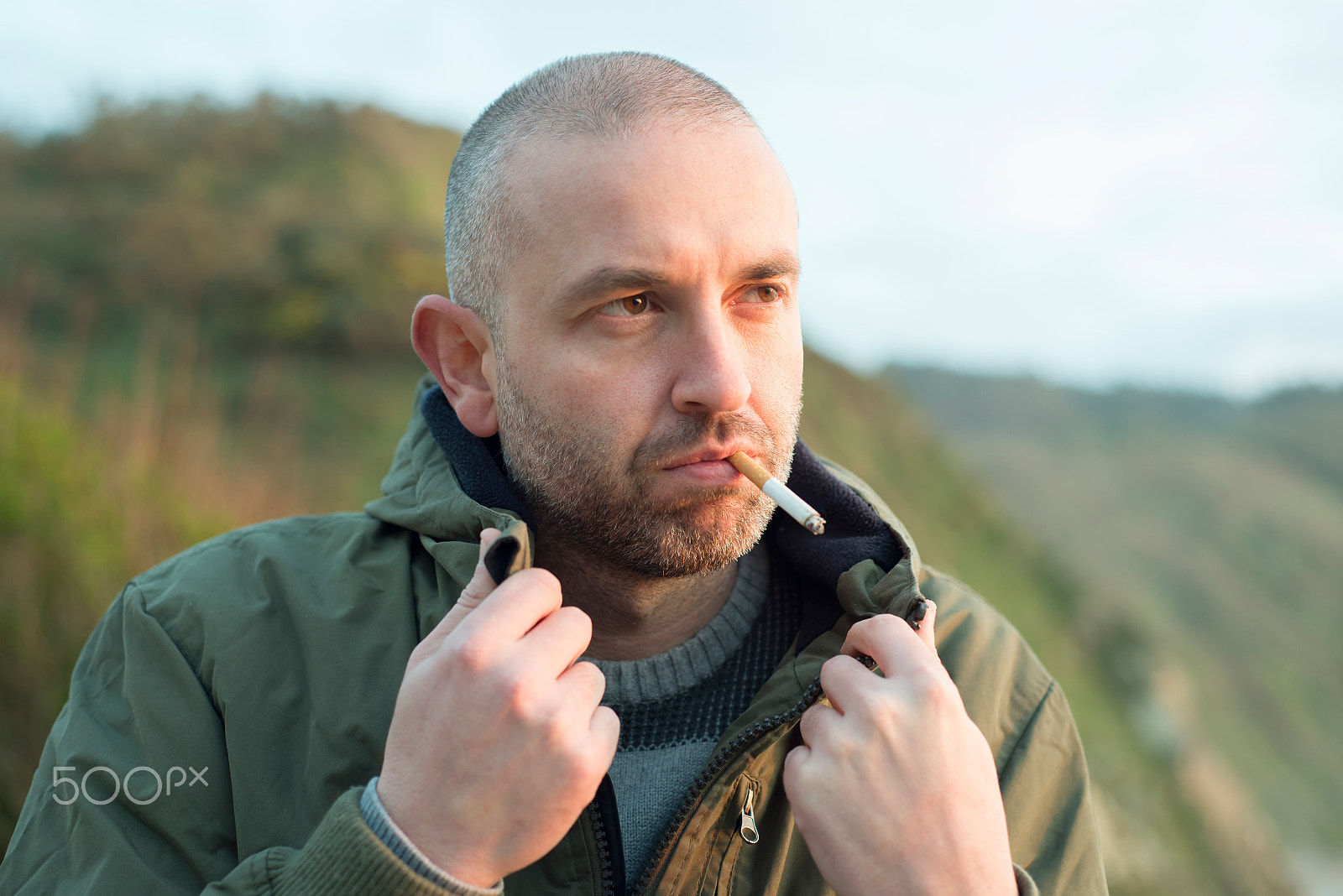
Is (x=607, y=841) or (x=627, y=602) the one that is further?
(x=627, y=602)

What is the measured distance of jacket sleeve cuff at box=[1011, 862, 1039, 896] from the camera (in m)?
1.52

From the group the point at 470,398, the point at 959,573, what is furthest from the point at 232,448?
the point at 959,573

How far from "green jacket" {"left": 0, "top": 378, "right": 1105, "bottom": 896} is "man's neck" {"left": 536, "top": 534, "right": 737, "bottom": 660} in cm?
29

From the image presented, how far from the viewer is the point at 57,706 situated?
4.35 m

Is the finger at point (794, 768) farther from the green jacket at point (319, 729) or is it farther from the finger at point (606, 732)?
the finger at point (606, 732)

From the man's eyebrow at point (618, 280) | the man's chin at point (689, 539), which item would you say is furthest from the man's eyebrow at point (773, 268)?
the man's chin at point (689, 539)

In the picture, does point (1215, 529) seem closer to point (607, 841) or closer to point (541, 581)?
point (607, 841)

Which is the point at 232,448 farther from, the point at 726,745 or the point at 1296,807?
the point at 1296,807

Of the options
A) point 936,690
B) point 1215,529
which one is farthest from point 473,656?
point 1215,529

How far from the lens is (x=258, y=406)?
8.97m

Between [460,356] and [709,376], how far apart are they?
769 millimetres

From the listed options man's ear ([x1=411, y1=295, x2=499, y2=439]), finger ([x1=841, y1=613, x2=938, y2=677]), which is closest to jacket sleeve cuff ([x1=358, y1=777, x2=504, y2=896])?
finger ([x1=841, y1=613, x2=938, y2=677])

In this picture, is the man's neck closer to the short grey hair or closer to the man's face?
the man's face

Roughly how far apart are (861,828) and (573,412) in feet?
3.27
